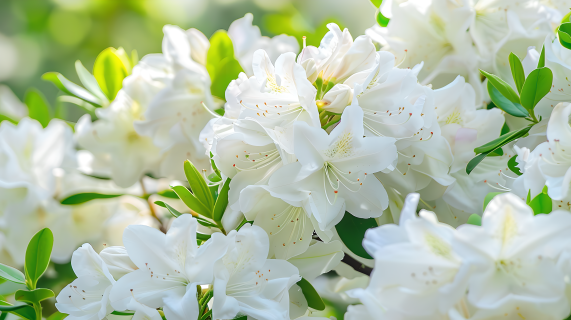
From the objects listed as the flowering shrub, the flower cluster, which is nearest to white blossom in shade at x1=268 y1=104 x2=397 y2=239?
the flowering shrub

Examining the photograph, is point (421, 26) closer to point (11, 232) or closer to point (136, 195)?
point (136, 195)

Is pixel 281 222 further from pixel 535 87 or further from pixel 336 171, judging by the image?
pixel 535 87

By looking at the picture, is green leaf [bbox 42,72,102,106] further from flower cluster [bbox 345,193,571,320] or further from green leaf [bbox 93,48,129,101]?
flower cluster [bbox 345,193,571,320]

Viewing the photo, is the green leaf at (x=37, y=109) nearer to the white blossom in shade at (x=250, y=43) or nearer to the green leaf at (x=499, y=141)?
the white blossom in shade at (x=250, y=43)

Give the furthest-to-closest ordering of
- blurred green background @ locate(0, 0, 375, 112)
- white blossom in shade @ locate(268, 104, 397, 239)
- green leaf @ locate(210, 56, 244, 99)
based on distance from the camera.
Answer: blurred green background @ locate(0, 0, 375, 112) → green leaf @ locate(210, 56, 244, 99) → white blossom in shade @ locate(268, 104, 397, 239)

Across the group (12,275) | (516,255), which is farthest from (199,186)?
(516,255)

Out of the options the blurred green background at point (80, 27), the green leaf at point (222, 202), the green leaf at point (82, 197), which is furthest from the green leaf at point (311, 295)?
the blurred green background at point (80, 27)

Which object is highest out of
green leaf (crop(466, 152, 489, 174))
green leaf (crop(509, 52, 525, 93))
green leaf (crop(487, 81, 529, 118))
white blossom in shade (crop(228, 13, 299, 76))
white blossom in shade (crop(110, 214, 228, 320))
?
green leaf (crop(509, 52, 525, 93))

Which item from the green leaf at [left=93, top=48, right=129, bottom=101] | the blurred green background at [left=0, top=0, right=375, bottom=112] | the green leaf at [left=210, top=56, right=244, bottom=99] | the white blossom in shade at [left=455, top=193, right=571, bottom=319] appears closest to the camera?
the white blossom in shade at [left=455, top=193, right=571, bottom=319]
